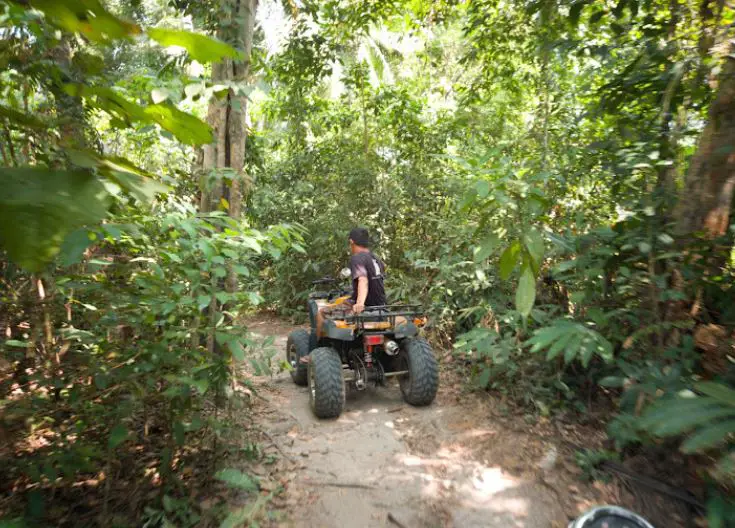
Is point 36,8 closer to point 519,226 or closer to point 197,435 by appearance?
point 519,226

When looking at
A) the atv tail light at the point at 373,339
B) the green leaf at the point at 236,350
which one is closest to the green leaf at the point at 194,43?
the green leaf at the point at 236,350

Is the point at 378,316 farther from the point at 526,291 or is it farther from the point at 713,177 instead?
the point at 526,291

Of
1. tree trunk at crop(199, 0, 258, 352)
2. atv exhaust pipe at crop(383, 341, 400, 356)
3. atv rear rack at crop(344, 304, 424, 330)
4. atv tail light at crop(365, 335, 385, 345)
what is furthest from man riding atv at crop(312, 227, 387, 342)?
tree trunk at crop(199, 0, 258, 352)

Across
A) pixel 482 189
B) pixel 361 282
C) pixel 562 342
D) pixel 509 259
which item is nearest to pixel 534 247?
pixel 509 259

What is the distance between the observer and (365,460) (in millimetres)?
3479

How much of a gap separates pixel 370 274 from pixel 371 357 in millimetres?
876

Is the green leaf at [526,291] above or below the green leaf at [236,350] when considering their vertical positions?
above

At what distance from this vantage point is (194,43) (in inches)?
27.1

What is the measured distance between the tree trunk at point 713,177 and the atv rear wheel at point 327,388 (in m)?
2.88

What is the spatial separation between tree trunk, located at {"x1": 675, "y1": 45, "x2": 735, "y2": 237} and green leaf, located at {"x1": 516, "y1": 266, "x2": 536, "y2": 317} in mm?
1849

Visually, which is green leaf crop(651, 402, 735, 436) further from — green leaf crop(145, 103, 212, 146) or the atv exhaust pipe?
the atv exhaust pipe

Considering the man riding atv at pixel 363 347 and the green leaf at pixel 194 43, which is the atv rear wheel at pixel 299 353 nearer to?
the man riding atv at pixel 363 347

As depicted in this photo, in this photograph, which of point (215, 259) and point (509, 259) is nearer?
point (509, 259)

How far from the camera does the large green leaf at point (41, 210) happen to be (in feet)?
1.61
